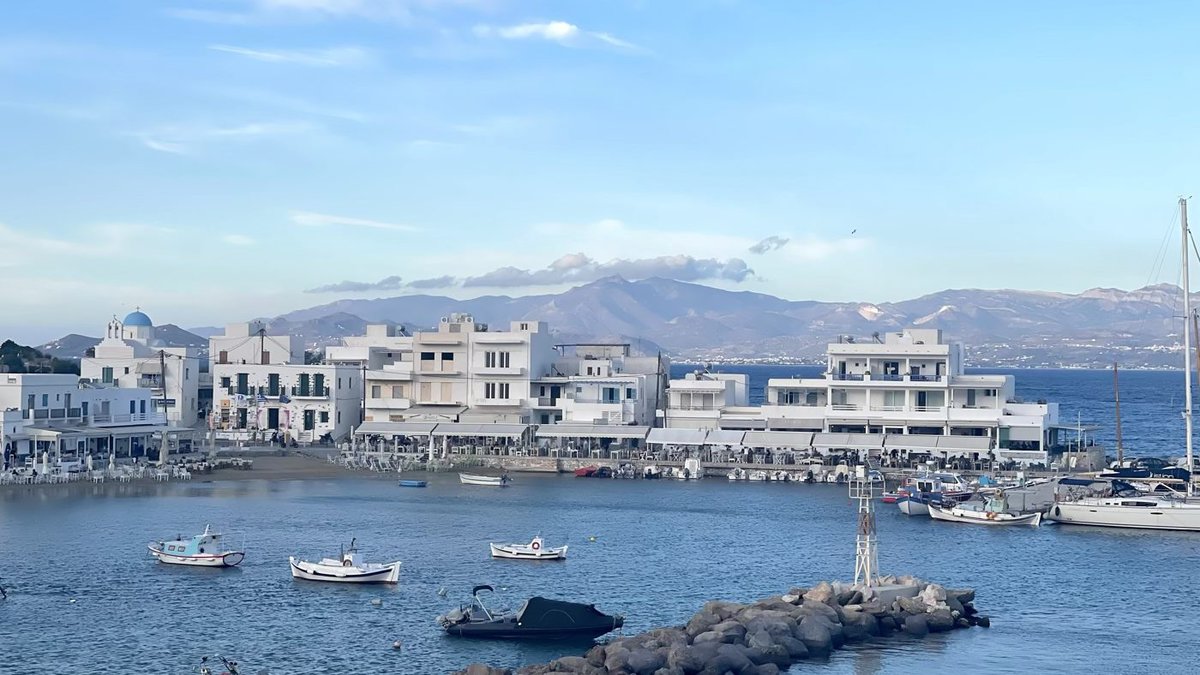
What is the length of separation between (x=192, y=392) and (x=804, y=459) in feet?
118

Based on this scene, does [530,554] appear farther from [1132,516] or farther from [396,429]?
[396,429]

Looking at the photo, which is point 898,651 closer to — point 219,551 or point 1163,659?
point 1163,659

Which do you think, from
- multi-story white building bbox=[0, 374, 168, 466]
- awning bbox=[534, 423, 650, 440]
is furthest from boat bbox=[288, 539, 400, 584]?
awning bbox=[534, 423, 650, 440]

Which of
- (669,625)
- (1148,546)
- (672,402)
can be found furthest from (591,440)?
(669,625)

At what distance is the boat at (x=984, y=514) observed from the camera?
182 feet

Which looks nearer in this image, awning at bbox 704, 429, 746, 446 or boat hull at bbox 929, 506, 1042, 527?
boat hull at bbox 929, 506, 1042, 527

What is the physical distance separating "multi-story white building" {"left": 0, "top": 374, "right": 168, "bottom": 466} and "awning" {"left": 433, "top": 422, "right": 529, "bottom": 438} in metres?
14.3

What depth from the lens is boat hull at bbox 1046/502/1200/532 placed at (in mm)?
53656

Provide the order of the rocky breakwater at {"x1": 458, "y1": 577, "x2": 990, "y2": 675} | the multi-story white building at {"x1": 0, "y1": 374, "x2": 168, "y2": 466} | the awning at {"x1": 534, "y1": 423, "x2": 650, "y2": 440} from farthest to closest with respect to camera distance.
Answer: the awning at {"x1": 534, "y1": 423, "x2": 650, "y2": 440} → the multi-story white building at {"x1": 0, "y1": 374, "x2": 168, "y2": 466} → the rocky breakwater at {"x1": 458, "y1": 577, "x2": 990, "y2": 675}

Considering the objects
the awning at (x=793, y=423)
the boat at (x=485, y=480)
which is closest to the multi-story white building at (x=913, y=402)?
the awning at (x=793, y=423)

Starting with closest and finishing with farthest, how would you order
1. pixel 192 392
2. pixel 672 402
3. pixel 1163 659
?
1. pixel 1163 659
2. pixel 672 402
3. pixel 192 392

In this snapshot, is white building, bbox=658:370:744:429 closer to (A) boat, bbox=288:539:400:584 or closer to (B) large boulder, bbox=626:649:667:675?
(A) boat, bbox=288:539:400:584

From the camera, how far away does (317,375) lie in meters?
80.2

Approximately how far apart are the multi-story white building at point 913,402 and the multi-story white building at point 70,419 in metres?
32.1
